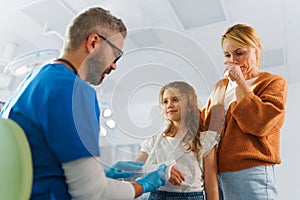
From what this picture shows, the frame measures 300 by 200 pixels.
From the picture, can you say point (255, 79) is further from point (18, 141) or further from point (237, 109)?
point (18, 141)

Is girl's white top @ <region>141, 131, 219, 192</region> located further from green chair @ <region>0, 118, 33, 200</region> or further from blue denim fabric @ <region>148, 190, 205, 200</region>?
green chair @ <region>0, 118, 33, 200</region>

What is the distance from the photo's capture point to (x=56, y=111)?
0.72m

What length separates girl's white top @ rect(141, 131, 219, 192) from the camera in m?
1.00

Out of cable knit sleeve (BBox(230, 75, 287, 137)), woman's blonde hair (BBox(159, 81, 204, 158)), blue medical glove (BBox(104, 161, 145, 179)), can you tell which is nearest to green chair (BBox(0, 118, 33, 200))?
blue medical glove (BBox(104, 161, 145, 179))

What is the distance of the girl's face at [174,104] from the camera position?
39.6 inches

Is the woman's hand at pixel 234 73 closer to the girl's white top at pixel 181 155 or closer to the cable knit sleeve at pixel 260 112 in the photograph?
the cable knit sleeve at pixel 260 112

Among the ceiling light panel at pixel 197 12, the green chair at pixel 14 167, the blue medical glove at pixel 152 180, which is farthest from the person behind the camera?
the ceiling light panel at pixel 197 12

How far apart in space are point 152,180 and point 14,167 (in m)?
0.41

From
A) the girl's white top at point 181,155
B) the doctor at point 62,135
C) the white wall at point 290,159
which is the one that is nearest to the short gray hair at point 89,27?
the doctor at point 62,135

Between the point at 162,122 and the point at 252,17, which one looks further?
the point at 252,17

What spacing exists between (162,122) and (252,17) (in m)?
1.77

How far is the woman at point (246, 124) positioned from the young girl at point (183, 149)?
0.06 metres

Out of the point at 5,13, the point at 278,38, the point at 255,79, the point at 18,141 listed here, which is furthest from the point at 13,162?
the point at 278,38

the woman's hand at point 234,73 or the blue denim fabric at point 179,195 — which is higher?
the woman's hand at point 234,73
